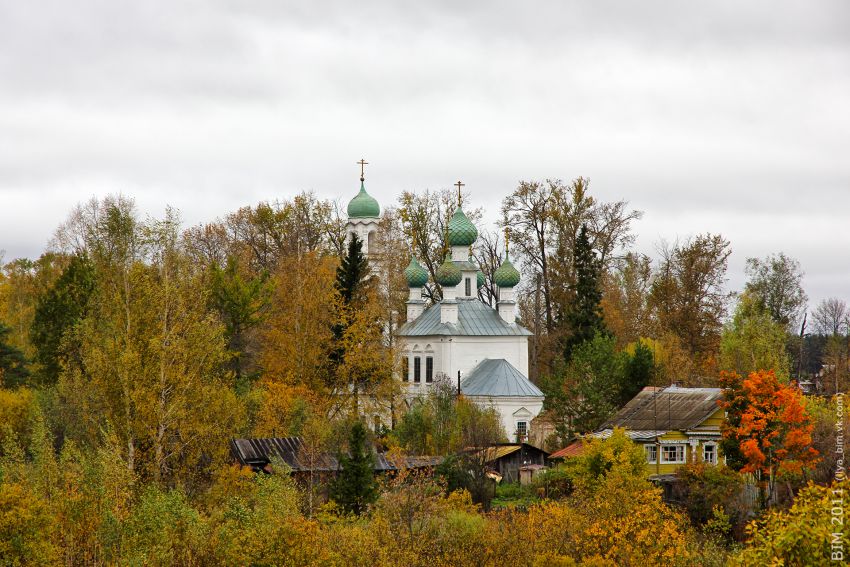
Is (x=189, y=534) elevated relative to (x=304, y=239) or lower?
lower

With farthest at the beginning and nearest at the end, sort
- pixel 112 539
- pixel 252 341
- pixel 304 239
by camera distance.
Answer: pixel 304 239 < pixel 252 341 < pixel 112 539

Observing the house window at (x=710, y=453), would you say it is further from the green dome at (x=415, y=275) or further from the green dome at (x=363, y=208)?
the green dome at (x=363, y=208)

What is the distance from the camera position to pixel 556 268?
59.6m

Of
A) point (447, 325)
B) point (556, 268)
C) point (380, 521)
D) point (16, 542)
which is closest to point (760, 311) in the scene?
point (556, 268)

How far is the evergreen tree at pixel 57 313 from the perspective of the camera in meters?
43.5

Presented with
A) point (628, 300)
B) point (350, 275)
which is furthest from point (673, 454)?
point (628, 300)

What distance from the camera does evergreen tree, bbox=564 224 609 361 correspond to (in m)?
53.0

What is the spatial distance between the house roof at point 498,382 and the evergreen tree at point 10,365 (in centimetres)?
1734

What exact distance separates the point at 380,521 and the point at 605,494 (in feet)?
20.4

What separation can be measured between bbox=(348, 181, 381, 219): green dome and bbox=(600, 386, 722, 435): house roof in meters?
25.1

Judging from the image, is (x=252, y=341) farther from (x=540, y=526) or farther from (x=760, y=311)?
(x=540, y=526)

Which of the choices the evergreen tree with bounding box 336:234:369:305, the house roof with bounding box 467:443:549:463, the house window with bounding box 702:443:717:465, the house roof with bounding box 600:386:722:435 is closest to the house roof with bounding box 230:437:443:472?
the house roof with bounding box 467:443:549:463

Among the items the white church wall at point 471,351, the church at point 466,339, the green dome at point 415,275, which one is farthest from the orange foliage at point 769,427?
the green dome at point 415,275

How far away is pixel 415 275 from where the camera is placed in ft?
188
